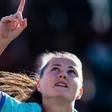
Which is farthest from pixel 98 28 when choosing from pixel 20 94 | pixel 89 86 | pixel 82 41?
pixel 20 94

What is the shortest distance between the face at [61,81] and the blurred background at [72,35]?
375 centimetres

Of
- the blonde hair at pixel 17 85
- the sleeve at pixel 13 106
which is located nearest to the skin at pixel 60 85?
the sleeve at pixel 13 106

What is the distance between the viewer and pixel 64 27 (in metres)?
11.0

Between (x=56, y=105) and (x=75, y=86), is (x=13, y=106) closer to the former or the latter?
(x=56, y=105)

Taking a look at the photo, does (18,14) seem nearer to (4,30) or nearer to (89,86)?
(4,30)

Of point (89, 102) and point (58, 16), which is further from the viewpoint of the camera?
point (58, 16)

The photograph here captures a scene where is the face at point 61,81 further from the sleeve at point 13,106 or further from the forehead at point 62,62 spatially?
the sleeve at point 13,106

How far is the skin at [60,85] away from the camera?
6312 millimetres

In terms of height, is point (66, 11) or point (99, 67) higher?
point (66, 11)

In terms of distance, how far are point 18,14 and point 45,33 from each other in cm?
460

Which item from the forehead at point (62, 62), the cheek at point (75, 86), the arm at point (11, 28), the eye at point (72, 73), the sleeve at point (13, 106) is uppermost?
the arm at point (11, 28)

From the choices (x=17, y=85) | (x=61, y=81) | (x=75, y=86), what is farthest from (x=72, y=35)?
(x=61, y=81)

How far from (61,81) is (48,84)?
113 mm

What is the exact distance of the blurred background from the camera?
1038cm
